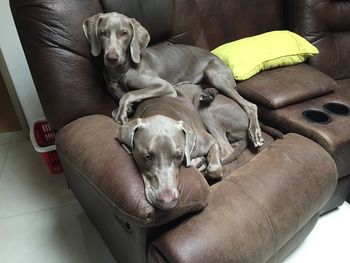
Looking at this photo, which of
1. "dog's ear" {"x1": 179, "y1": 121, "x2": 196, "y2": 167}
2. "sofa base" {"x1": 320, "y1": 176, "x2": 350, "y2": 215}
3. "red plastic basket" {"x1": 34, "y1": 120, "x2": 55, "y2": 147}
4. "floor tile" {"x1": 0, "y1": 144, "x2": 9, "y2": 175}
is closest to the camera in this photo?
"dog's ear" {"x1": 179, "y1": 121, "x2": 196, "y2": 167}

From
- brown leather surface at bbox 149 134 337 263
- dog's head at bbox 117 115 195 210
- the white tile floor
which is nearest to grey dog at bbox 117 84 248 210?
dog's head at bbox 117 115 195 210

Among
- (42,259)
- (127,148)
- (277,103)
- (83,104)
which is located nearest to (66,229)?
(42,259)

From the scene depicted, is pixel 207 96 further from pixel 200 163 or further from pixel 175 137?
pixel 175 137

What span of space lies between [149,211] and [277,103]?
98 cm

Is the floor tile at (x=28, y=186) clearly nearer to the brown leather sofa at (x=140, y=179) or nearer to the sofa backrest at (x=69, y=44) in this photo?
the brown leather sofa at (x=140, y=179)

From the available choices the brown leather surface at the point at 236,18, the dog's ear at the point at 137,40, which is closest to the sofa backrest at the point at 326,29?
the brown leather surface at the point at 236,18

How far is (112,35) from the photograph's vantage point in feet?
4.90

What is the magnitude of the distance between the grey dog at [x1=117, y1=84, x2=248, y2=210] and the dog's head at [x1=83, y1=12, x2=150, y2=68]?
0.87 ft

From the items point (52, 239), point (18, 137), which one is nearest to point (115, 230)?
point (52, 239)

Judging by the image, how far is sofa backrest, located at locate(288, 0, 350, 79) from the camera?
2.09 m

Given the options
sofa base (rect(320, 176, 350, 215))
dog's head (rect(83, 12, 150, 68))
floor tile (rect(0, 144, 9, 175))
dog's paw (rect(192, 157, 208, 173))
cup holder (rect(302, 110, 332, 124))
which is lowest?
sofa base (rect(320, 176, 350, 215))

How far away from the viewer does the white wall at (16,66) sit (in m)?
1.92

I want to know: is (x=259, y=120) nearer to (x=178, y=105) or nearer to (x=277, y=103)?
(x=277, y=103)

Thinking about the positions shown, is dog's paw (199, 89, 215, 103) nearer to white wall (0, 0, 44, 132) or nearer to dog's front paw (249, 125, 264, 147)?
dog's front paw (249, 125, 264, 147)
